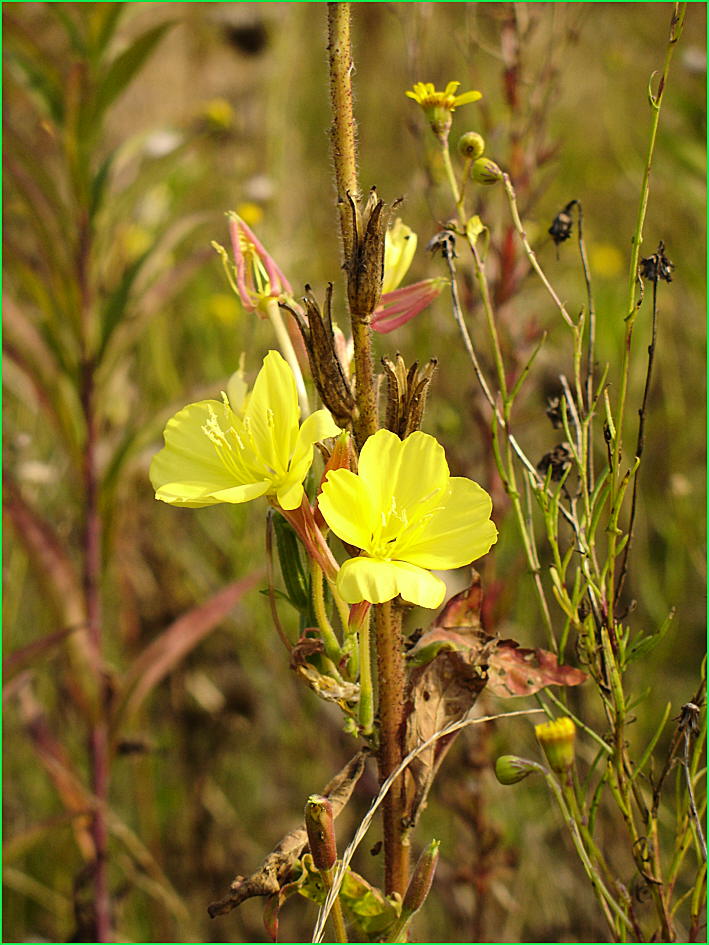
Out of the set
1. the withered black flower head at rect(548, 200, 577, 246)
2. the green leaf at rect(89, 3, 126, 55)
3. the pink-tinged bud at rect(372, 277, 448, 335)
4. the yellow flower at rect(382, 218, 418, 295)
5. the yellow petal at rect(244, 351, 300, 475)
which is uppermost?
the green leaf at rect(89, 3, 126, 55)

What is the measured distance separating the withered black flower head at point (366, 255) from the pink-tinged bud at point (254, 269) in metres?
→ 0.09

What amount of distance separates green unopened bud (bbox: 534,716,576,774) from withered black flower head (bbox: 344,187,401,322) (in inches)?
15.1

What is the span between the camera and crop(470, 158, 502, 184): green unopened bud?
2.20ft

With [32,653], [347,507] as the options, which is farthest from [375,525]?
[32,653]

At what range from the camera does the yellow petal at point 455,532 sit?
22.9 inches

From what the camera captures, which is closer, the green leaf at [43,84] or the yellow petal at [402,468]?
the yellow petal at [402,468]

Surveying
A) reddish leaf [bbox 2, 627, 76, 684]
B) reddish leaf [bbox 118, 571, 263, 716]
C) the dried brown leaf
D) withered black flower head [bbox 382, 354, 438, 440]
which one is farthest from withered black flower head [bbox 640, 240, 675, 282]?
reddish leaf [bbox 2, 627, 76, 684]

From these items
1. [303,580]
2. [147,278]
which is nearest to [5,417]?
[147,278]

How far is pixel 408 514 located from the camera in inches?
24.7

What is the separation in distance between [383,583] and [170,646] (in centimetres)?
79

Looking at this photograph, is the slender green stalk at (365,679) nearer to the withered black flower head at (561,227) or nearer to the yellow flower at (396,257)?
the yellow flower at (396,257)

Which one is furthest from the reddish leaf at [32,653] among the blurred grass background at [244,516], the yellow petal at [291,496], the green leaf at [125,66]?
the green leaf at [125,66]

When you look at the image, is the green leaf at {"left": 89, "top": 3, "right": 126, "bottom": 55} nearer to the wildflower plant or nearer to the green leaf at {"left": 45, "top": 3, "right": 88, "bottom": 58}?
the green leaf at {"left": 45, "top": 3, "right": 88, "bottom": 58}

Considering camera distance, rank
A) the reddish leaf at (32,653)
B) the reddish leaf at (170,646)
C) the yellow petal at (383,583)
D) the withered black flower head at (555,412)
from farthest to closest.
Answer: the reddish leaf at (170,646) < the reddish leaf at (32,653) < the withered black flower head at (555,412) < the yellow petal at (383,583)
